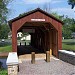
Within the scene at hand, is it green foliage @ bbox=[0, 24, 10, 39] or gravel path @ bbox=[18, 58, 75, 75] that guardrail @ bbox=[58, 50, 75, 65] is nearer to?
gravel path @ bbox=[18, 58, 75, 75]

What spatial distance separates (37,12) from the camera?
22.5 meters

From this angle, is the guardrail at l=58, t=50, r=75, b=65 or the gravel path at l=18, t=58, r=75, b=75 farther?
the guardrail at l=58, t=50, r=75, b=65

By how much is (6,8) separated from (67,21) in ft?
246

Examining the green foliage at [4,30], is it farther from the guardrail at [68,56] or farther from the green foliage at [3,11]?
the guardrail at [68,56]

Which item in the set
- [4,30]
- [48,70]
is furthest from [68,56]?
[4,30]

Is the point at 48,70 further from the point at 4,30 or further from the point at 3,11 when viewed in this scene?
Result: the point at 4,30

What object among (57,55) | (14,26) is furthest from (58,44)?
(14,26)

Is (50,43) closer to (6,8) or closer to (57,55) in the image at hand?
(57,55)

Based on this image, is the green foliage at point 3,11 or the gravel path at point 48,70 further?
the green foliage at point 3,11

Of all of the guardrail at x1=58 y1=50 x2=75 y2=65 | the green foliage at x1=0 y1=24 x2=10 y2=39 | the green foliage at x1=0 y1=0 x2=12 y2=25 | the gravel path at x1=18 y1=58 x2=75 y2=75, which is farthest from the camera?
the green foliage at x1=0 y1=24 x2=10 y2=39

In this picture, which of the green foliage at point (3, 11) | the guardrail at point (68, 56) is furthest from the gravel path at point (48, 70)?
the green foliage at point (3, 11)

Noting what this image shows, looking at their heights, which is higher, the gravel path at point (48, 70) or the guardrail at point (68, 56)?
the guardrail at point (68, 56)

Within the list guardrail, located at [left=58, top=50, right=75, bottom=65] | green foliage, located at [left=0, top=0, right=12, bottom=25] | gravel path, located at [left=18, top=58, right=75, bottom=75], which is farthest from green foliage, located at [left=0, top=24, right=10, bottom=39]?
gravel path, located at [left=18, top=58, right=75, bottom=75]

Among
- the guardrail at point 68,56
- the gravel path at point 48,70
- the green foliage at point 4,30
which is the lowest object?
the gravel path at point 48,70
